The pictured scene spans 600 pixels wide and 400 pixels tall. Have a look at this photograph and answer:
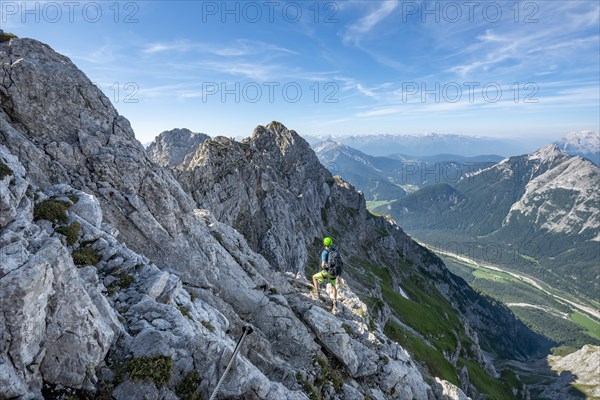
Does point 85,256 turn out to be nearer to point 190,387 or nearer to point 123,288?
point 123,288

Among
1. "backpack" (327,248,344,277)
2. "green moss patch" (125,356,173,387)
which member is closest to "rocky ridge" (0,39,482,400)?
"green moss patch" (125,356,173,387)

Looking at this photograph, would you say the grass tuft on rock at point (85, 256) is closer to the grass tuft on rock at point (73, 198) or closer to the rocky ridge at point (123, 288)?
the rocky ridge at point (123, 288)

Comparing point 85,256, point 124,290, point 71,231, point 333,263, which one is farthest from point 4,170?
point 333,263

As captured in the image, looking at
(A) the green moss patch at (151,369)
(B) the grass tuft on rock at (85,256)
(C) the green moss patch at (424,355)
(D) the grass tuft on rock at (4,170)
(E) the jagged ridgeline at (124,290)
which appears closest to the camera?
(E) the jagged ridgeline at (124,290)

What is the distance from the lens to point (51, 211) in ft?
64.2

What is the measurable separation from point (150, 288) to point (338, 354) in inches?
682

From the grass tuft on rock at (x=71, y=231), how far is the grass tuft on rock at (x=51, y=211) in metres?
0.60

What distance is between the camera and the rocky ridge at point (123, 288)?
13.9m

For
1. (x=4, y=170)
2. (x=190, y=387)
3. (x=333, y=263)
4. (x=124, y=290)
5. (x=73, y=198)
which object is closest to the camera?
(x=190, y=387)

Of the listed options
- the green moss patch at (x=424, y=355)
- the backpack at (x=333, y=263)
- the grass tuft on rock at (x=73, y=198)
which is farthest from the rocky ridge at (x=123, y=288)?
A: the green moss patch at (x=424, y=355)

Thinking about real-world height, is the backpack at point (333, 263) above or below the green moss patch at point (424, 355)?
above

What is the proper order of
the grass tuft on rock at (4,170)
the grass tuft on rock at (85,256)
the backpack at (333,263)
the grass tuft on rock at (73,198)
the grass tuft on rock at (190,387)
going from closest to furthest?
the grass tuft on rock at (190,387) < the grass tuft on rock at (4,170) < the grass tuft on rock at (85,256) < the grass tuft on rock at (73,198) < the backpack at (333,263)

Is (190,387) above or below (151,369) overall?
below

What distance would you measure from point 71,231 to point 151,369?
31.8 ft
